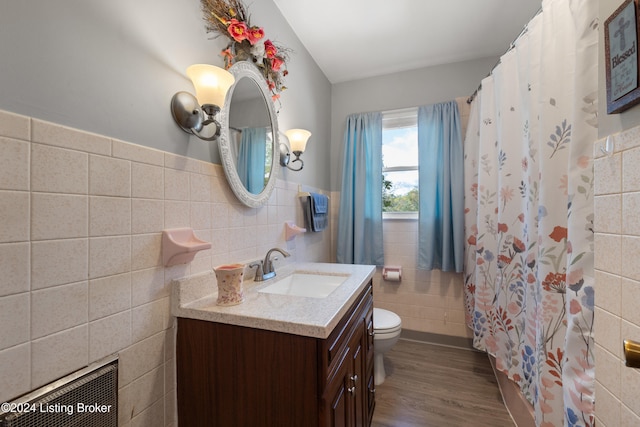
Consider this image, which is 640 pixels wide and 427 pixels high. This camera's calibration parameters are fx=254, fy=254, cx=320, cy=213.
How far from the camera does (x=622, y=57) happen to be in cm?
60

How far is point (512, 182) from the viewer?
1407mm

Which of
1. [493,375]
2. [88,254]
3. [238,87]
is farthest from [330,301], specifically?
[493,375]

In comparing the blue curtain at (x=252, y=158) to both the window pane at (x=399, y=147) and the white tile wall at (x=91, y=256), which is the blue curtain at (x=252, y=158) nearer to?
the white tile wall at (x=91, y=256)

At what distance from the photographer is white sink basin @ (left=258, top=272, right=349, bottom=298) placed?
1.44 m

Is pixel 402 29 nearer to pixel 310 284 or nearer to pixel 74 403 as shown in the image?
pixel 310 284

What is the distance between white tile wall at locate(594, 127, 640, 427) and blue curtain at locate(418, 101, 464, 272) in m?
1.55

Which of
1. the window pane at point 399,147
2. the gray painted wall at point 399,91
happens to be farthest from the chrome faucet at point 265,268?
the window pane at point 399,147

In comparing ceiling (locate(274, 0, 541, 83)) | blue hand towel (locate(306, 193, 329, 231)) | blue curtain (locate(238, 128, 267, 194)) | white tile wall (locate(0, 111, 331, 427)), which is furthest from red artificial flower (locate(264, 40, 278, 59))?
blue hand towel (locate(306, 193, 329, 231))

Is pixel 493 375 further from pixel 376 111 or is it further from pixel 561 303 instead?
pixel 376 111

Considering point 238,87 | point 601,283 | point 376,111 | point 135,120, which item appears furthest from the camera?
point 376,111

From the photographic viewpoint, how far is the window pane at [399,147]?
2.47 m

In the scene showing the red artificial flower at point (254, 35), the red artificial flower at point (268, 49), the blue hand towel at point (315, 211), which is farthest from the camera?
the blue hand towel at point (315, 211)

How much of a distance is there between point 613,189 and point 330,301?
878mm

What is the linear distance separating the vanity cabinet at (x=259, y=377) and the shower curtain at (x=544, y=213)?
0.77 meters
